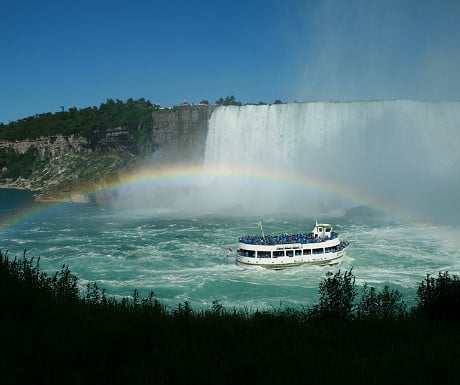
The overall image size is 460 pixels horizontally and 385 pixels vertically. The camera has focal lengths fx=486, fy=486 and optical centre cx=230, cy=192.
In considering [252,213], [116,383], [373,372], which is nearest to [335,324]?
[373,372]

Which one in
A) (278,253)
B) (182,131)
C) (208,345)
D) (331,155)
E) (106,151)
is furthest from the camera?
(106,151)

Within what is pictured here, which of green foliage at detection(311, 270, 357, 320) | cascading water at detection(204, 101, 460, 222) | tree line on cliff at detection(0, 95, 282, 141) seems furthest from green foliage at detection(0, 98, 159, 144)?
green foliage at detection(311, 270, 357, 320)

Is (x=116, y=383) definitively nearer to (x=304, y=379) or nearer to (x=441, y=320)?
(x=304, y=379)

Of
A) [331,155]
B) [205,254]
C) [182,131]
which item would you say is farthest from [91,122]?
[205,254]

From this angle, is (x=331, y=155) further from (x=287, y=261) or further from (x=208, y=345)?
(x=208, y=345)

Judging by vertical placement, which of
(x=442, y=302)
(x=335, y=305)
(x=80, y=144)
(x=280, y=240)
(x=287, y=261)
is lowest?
(x=287, y=261)

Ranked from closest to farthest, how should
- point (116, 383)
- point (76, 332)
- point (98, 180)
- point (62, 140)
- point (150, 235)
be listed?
point (116, 383) → point (76, 332) → point (150, 235) → point (98, 180) → point (62, 140)
